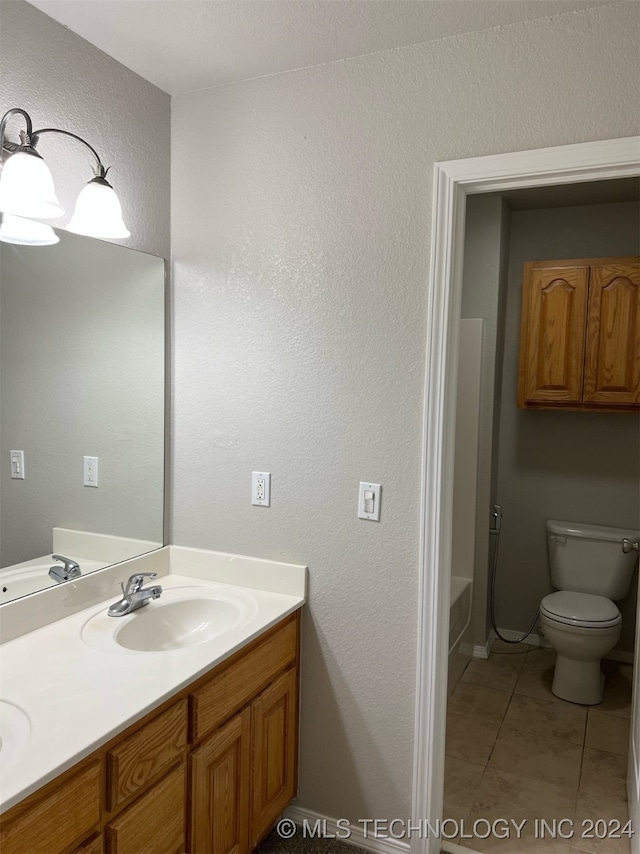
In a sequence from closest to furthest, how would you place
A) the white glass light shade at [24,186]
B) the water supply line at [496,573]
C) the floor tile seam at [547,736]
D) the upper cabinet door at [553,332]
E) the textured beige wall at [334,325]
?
the white glass light shade at [24,186], the textured beige wall at [334,325], the floor tile seam at [547,736], the upper cabinet door at [553,332], the water supply line at [496,573]

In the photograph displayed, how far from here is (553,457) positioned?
11.5 feet

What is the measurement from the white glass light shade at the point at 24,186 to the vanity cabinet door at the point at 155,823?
1.44 metres

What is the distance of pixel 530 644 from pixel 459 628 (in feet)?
2.38

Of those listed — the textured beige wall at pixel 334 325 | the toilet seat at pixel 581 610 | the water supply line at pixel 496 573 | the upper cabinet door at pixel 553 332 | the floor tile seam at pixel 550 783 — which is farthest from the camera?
the water supply line at pixel 496 573

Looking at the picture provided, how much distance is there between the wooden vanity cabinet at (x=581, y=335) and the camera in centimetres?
307

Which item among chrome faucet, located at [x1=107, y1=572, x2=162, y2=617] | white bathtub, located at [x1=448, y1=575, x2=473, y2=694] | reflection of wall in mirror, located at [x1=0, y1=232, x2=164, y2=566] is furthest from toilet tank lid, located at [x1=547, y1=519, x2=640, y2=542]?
chrome faucet, located at [x1=107, y1=572, x2=162, y2=617]

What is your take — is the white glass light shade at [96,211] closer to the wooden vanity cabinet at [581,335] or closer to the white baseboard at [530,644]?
the wooden vanity cabinet at [581,335]

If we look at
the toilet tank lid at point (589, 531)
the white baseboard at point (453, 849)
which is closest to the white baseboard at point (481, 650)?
the toilet tank lid at point (589, 531)

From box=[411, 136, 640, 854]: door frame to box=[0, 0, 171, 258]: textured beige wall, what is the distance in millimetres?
984

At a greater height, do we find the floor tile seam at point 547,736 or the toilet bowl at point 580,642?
the toilet bowl at point 580,642

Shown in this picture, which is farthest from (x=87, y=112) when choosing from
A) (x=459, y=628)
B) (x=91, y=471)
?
(x=459, y=628)

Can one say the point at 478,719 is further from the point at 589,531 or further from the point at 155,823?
the point at 155,823

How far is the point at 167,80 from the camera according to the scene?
2082 mm

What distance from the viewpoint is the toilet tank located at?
3215mm
